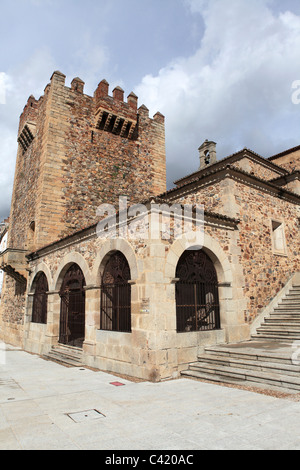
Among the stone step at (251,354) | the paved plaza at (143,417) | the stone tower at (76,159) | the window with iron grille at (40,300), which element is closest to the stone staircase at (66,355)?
the window with iron grille at (40,300)

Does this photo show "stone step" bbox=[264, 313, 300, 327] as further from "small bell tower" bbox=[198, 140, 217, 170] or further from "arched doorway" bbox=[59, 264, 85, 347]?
"small bell tower" bbox=[198, 140, 217, 170]

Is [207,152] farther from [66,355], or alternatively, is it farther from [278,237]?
[66,355]

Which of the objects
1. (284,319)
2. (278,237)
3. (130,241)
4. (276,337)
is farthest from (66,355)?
(278,237)

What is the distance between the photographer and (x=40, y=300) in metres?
12.7

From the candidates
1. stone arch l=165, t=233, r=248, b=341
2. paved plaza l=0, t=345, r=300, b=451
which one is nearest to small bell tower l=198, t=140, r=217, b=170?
stone arch l=165, t=233, r=248, b=341

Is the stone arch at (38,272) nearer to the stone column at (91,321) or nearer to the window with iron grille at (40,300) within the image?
the window with iron grille at (40,300)

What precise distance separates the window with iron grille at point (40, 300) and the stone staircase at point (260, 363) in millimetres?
7539

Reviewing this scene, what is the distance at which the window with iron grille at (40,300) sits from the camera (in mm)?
12305

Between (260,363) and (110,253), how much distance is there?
4.50 m

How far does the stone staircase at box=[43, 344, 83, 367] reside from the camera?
8.95 metres

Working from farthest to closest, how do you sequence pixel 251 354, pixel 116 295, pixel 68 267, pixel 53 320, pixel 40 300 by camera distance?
pixel 40 300 < pixel 53 320 < pixel 68 267 < pixel 116 295 < pixel 251 354

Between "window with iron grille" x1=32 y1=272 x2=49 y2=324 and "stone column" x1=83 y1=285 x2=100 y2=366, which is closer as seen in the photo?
"stone column" x1=83 y1=285 x2=100 y2=366

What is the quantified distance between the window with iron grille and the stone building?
0.15 ft
